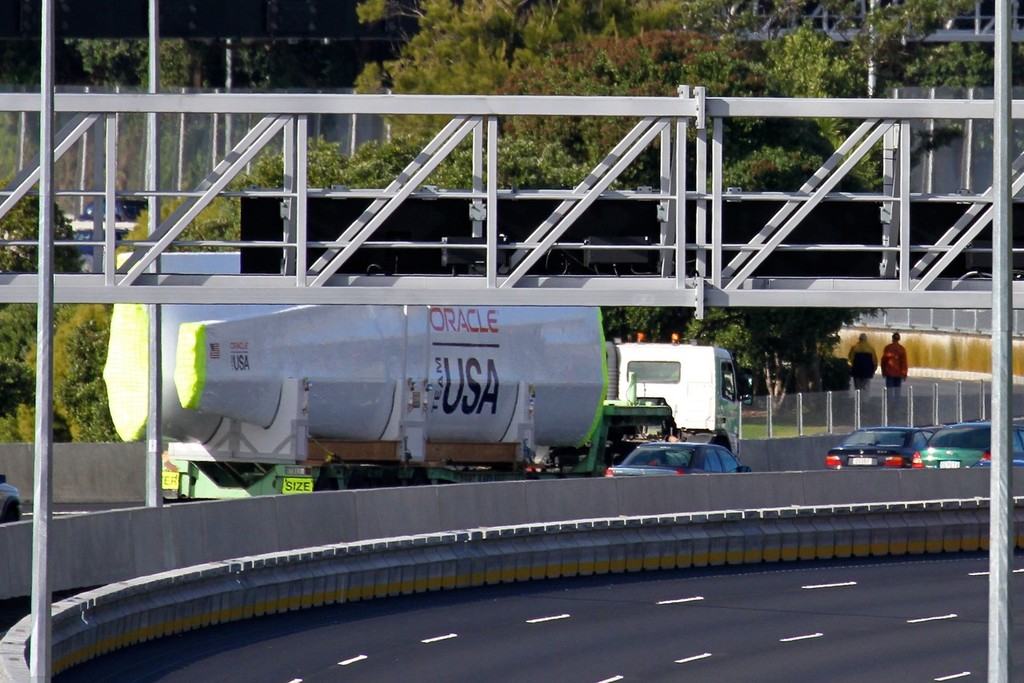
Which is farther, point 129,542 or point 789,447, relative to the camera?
point 789,447

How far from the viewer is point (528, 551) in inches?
982

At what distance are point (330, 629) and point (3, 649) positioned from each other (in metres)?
5.59

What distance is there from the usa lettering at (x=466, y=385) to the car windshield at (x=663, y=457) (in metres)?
2.95

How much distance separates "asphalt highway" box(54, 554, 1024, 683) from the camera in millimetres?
17203

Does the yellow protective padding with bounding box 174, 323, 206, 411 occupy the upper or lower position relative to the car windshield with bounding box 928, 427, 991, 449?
upper

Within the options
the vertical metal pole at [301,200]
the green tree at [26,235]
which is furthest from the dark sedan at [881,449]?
the vertical metal pole at [301,200]

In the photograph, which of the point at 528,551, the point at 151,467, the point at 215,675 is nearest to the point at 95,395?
the point at 151,467

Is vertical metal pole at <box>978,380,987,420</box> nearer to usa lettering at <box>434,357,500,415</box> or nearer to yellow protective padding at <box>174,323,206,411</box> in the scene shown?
usa lettering at <box>434,357,500,415</box>

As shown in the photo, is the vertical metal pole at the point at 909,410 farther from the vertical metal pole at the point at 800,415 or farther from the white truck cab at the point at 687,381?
the white truck cab at the point at 687,381

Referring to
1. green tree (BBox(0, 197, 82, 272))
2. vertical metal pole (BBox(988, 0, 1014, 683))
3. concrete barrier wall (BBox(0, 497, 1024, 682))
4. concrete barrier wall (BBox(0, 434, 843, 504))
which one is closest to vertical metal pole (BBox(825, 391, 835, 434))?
concrete barrier wall (BBox(0, 497, 1024, 682))

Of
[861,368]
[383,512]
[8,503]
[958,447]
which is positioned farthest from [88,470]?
[861,368]

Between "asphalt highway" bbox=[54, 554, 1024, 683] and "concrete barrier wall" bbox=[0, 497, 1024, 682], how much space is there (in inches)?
10.9

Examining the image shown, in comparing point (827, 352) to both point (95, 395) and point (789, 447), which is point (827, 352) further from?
point (95, 395)

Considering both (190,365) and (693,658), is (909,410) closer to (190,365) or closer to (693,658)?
(190,365)
